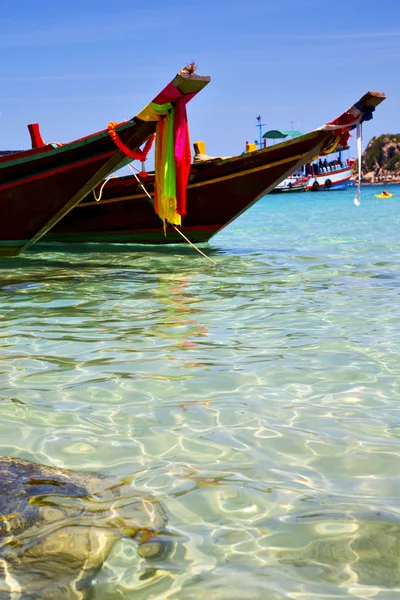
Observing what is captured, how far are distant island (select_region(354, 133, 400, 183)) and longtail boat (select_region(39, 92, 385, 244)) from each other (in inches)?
4387

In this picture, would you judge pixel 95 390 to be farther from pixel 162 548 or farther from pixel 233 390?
pixel 162 548

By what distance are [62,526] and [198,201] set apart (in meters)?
8.52

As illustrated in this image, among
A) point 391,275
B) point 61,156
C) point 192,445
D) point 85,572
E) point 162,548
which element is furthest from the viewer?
point 61,156

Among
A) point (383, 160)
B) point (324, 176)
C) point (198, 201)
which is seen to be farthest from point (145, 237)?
point (383, 160)

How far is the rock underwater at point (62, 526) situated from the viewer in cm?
170

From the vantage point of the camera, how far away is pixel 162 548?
1906 mm

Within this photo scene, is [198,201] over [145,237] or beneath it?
over

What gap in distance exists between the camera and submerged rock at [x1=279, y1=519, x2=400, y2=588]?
5.77 feet

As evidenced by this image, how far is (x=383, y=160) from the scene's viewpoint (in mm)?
118688

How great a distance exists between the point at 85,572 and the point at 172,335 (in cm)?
294

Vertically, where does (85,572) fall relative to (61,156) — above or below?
below

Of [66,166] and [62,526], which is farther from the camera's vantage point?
[66,166]

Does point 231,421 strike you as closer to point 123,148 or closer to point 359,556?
point 359,556

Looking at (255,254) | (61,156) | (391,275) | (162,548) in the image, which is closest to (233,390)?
(162,548)
